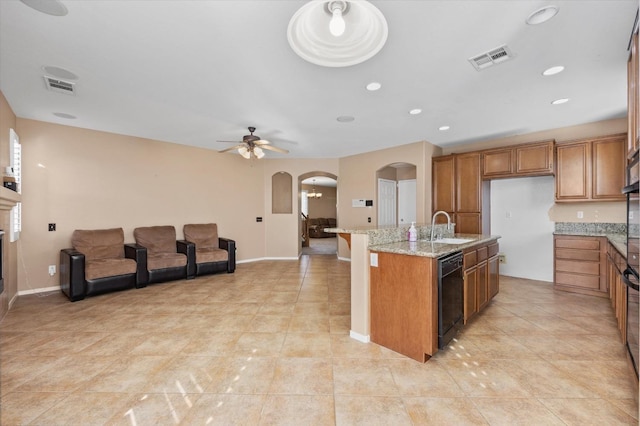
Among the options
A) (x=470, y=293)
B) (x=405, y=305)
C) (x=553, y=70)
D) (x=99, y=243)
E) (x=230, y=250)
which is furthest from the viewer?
(x=230, y=250)

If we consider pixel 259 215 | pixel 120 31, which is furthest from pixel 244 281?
pixel 120 31

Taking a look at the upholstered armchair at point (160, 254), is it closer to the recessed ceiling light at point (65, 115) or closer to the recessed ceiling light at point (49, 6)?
the recessed ceiling light at point (65, 115)

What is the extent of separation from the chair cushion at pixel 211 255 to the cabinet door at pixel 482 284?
417 centimetres

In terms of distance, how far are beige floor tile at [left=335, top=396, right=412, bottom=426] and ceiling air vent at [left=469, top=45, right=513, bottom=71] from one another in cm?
278

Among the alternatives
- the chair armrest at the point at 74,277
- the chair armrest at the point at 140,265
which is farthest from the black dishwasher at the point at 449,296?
the chair armrest at the point at 74,277

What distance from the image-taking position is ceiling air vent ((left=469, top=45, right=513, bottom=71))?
2283 mm

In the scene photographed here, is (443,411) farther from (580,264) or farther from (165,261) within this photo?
(165,261)

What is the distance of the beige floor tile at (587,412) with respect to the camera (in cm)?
161

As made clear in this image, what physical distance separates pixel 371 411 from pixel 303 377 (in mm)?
560

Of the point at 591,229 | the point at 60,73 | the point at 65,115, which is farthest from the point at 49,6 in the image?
the point at 591,229

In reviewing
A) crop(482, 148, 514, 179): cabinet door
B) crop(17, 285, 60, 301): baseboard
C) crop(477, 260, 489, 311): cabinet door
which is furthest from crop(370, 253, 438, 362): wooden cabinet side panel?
crop(17, 285, 60, 301): baseboard

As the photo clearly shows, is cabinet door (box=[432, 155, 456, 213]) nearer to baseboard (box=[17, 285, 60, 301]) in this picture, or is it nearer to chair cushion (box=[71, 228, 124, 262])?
chair cushion (box=[71, 228, 124, 262])

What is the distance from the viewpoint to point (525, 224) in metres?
4.79

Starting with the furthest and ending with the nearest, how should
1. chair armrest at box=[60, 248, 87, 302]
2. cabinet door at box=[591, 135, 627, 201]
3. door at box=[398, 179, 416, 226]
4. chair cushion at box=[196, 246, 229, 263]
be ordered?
door at box=[398, 179, 416, 226], chair cushion at box=[196, 246, 229, 263], cabinet door at box=[591, 135, 627, 201], chair armrest at box=[60, 248, 87, 302]
